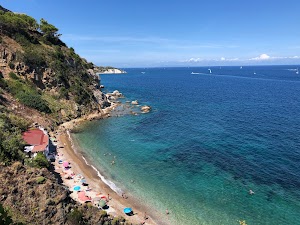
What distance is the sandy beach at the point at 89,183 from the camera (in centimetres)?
3464

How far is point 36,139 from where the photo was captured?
156 feet

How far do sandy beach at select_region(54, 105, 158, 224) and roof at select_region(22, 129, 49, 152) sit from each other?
14.4 ft

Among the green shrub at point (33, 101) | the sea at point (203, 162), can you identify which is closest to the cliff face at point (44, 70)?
the green shrub at point (33, 101)

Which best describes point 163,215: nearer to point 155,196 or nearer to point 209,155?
point 155,196

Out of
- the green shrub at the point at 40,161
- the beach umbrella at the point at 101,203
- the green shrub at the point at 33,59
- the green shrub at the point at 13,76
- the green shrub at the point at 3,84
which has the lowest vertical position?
the beach umbrella at the point at 101,203

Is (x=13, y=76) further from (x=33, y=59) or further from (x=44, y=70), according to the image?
(x=44, y=70)

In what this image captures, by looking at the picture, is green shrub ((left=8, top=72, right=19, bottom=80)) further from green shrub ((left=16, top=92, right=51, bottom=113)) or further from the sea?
the sea

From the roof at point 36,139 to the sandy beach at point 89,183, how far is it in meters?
4.38

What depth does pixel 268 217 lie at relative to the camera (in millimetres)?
33625

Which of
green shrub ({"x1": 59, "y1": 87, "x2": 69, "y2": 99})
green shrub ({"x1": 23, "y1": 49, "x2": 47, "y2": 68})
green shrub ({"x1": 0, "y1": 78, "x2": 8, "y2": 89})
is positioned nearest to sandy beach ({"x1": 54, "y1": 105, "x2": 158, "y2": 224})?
green shrub ({"x1": 0, "y1": 78, "x2": 8, "y2": 89})

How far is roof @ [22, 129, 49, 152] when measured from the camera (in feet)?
146

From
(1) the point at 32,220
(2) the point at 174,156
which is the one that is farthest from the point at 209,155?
(1) the point at 32,220

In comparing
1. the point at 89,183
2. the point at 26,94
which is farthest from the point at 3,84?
the point at 89,183

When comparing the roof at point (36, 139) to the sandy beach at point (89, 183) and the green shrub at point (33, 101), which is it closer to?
the sandy beach at point (89, 183)
